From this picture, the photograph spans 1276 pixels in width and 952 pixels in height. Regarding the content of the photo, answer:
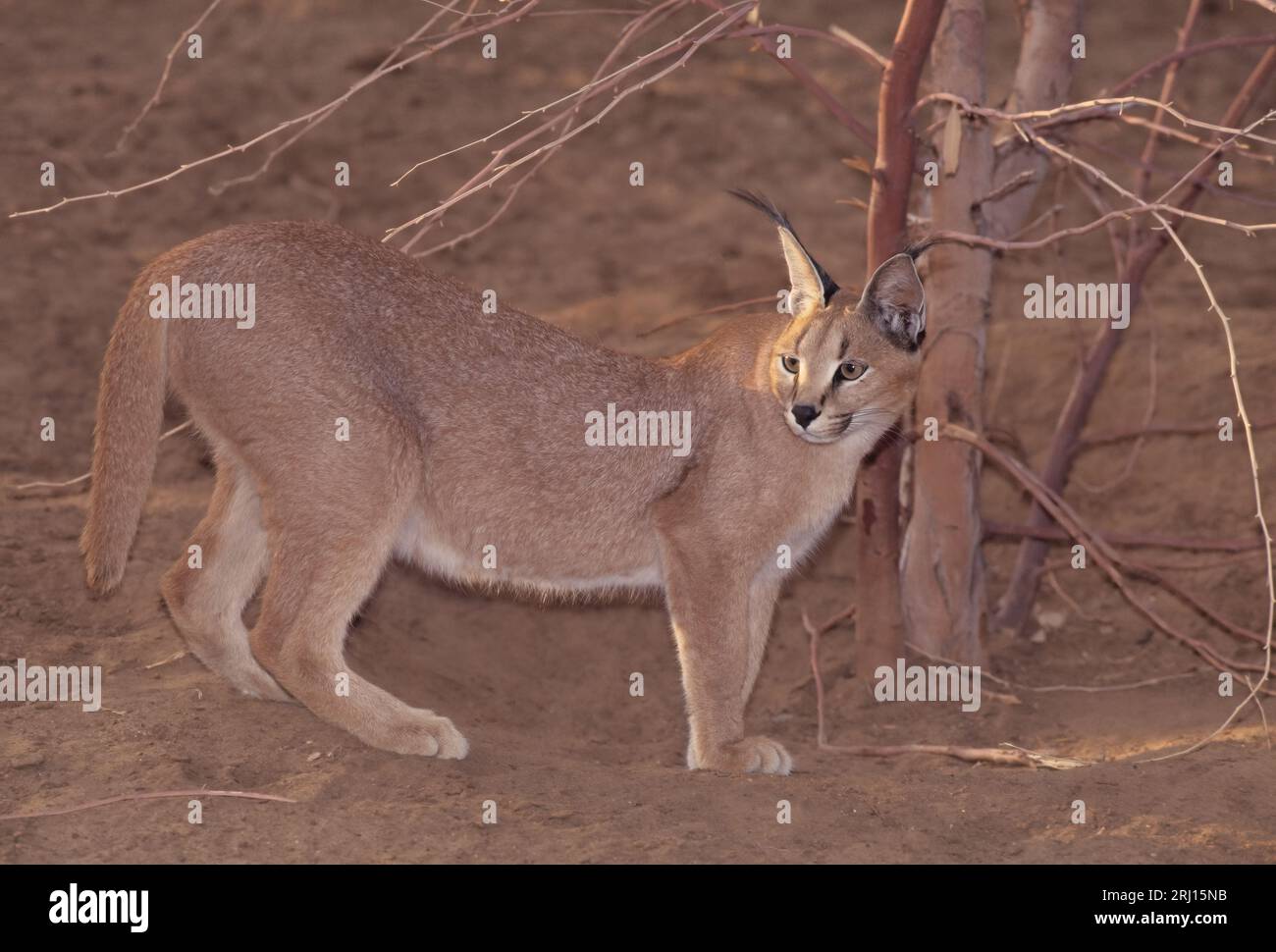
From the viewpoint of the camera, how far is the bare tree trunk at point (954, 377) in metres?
6.32

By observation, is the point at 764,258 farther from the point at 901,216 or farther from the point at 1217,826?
the point at 1217,826

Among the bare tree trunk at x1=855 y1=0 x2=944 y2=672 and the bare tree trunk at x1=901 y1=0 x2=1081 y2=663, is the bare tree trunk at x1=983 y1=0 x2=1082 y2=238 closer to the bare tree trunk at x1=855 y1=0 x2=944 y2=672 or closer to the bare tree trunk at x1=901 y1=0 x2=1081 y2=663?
the bare tree trunk at x1=901 y1=0 x2=1081 y2=663

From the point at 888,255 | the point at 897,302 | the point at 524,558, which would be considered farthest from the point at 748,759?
the point at 888,255

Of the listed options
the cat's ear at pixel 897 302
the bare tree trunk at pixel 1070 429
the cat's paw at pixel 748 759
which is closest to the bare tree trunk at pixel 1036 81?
the bare tree trunk at pixel 1070 429

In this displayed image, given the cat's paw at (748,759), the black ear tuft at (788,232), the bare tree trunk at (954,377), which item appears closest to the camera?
the black ear tuft at (788,232)

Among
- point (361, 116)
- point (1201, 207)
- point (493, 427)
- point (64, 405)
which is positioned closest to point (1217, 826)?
point (493, 427)

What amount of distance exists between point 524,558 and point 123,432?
1.59 metres

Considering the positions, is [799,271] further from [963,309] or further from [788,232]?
[963,309]

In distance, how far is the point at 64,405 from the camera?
325 inches

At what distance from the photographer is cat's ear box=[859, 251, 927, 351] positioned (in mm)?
5328

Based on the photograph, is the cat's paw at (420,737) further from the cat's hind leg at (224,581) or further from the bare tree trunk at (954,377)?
the bare tree trunk at (954,377)

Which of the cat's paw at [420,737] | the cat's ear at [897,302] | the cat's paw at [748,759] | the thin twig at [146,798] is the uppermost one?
the cat's ear at [897,302]

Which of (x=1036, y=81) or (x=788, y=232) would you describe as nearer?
(x=788, y=232)

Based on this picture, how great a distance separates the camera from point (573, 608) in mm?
7410
